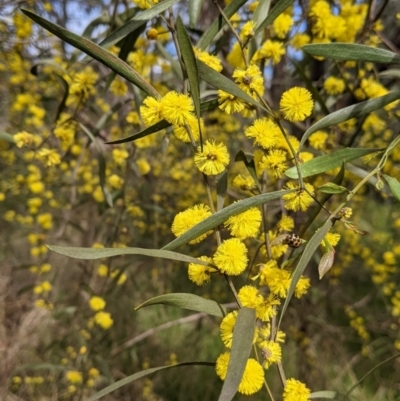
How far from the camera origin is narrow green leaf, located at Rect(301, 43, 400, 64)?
24.5 inches

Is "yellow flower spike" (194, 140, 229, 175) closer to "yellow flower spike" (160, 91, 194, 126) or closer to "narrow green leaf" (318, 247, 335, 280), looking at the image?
"yellow flower spike" (160, 91, 194, 126)

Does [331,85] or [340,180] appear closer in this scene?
[340,180]

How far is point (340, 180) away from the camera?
0.60 m

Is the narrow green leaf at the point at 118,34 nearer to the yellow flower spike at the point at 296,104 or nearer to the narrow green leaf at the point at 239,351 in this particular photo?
the yellow flower spike at the point at 296,104

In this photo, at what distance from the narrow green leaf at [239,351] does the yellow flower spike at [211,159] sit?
0.57 ft

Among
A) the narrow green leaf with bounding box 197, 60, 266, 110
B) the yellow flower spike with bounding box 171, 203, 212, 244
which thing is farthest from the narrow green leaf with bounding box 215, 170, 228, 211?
the narrow green leaf with bounding box 197, 60, 266, 110

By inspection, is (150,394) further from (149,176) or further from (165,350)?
(149,176)

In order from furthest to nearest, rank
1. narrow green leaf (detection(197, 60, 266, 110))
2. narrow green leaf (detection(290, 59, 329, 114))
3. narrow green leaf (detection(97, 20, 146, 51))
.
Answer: narrow green leaf (detection(290, 59, 329, 114))
narrow green leaf (detection(97, 20, 146, 51))
narrow green leaf (detection(197, 60, 266, 110))

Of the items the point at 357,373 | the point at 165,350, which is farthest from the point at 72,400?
the point at 357,373

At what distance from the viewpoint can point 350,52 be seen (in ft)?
2.08

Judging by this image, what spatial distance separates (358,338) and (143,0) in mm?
2001

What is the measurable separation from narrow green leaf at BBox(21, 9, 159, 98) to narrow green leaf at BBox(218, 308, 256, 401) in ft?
1.00

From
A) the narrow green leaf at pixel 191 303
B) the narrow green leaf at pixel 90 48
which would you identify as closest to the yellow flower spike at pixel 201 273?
the narrow green leaf at pixel 191 303

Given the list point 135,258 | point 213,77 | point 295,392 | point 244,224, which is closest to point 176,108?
point 213,77
